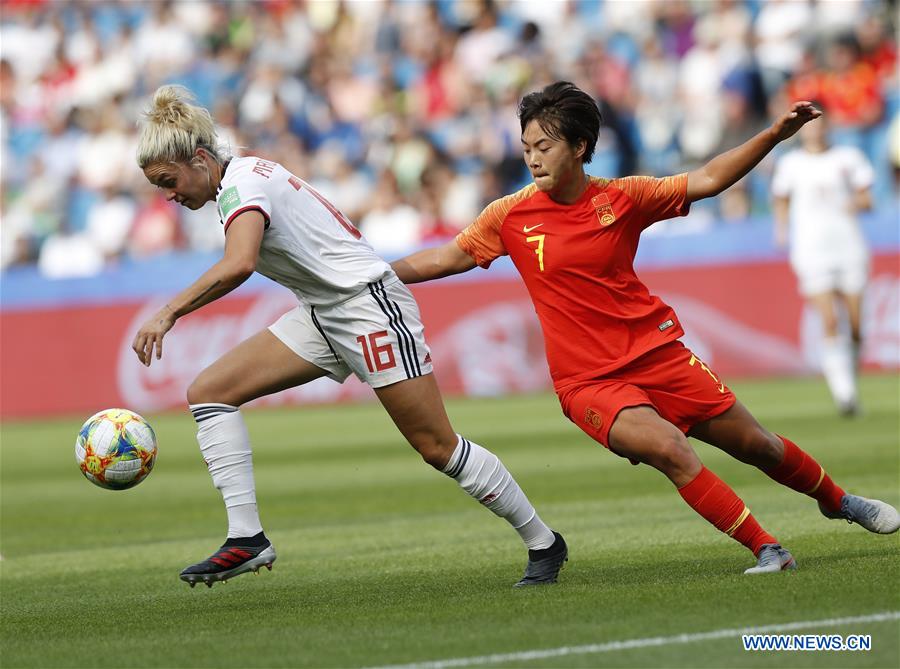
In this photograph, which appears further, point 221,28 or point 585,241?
→ point 221,28

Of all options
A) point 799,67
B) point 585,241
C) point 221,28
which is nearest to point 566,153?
point 585,241

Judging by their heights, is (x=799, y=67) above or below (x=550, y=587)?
above

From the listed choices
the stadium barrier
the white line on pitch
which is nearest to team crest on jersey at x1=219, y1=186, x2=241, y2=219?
the white line on pitch

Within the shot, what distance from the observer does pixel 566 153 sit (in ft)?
21.9

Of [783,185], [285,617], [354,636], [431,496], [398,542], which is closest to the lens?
[354,636]

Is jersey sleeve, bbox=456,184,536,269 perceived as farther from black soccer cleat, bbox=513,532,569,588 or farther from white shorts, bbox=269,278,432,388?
black soccer cleat, bbox=513,532,569,588

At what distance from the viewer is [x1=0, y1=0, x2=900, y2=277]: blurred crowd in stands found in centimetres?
2073

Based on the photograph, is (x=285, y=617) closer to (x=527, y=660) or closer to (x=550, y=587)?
(x=550, y=587)

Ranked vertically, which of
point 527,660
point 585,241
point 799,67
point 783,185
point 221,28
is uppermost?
point 221,28

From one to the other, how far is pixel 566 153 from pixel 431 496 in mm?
5221

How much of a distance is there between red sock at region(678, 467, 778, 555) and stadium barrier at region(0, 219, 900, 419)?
12582mm

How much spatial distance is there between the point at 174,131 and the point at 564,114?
1.70m

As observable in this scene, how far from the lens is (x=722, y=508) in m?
6.44

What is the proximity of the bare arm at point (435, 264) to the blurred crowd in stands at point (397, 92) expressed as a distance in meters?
13.4
